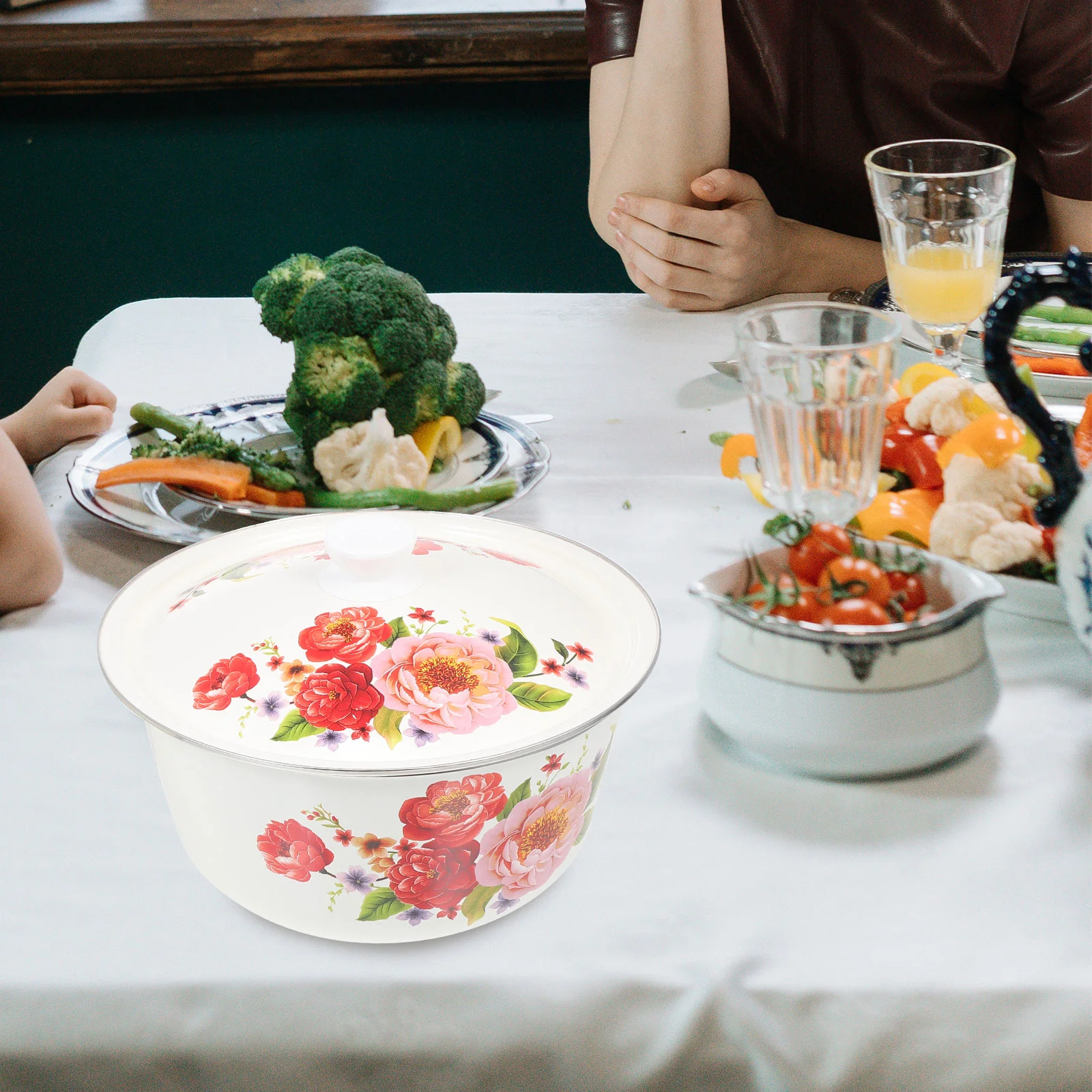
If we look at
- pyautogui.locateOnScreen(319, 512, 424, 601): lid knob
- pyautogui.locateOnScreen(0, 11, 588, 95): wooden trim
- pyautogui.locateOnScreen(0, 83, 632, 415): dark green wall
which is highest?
Result: pyautogui.locateOnScreen(0, 11, 588, 95): wooden trim

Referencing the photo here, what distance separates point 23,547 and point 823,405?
1.58 feet

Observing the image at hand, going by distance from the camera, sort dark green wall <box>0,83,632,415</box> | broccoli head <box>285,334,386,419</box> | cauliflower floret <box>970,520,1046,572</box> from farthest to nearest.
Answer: dark green wall <box>0,83,632,415</box> < broccoli head <box>285,334,386,419</box> < cauliflower floret <box>970,520,1046,572</box>

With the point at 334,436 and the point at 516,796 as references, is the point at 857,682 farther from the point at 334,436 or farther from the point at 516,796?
Answer: the point at 334,436

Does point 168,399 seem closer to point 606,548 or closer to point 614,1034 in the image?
point 606,548

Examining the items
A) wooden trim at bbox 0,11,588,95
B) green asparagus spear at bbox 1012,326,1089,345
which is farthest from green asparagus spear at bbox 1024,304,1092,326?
wooden trim at bbox 0,11,588,95

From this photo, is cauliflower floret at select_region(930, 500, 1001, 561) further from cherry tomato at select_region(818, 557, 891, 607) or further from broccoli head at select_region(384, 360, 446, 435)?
broccoli head at select_region(384, 360, 446, 435)

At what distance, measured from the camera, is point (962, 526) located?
667mm

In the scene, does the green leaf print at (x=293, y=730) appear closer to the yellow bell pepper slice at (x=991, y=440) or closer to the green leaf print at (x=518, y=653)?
the green leaf print at (x=518, y=653)

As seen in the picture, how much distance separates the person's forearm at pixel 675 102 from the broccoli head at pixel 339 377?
0.66 metres

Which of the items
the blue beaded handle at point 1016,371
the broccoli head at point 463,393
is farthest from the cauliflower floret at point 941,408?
the broccoli head at point 463,393

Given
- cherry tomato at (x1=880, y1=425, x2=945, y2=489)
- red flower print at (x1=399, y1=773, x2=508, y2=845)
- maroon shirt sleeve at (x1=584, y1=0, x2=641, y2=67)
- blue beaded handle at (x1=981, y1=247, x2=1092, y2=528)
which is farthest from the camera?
maroon shirt sleeve at (x1=584, y1=0, x2=641, y2=67)

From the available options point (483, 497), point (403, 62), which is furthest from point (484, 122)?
point (483, 497)

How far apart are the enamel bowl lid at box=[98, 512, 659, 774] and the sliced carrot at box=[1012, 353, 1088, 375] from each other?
1.96ft

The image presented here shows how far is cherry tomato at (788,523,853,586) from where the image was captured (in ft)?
1.77
